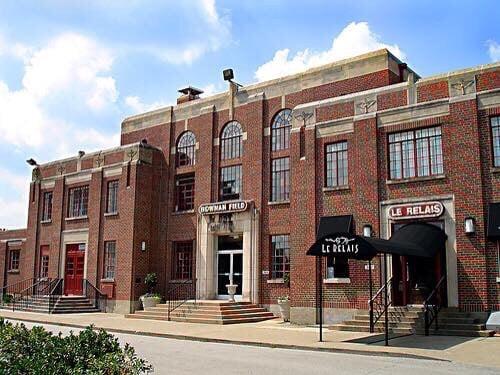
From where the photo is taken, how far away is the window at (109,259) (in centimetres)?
2942

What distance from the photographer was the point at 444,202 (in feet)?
63.3

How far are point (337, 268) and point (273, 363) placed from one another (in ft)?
31.2

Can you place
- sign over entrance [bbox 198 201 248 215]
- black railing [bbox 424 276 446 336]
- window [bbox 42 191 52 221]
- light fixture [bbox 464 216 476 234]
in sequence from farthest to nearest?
window [bbox 42 191 52 221]
sign over entrance [bbox 198 201 248 215]
light fixture [bbox 464 216 476 234]
black railing [bbox 424 276 446 336]

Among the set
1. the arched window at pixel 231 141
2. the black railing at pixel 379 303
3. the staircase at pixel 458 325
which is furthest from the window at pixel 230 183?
the staircase at pixel 458 325

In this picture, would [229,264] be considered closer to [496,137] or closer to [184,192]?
[184,192]

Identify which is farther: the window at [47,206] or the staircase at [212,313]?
the window at [47,206]

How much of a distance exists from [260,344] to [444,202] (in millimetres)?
8015

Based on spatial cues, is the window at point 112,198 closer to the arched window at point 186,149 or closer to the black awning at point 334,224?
the arched window at point 186,149

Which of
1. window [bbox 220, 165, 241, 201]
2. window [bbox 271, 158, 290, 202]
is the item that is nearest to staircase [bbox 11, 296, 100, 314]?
window [bbox 220, 165, 241, 201]

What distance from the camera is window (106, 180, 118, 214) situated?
98.7 ft

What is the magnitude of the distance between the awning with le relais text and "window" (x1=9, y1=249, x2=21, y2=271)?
26354 millimetres

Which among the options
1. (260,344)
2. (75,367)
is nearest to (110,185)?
(260,344)

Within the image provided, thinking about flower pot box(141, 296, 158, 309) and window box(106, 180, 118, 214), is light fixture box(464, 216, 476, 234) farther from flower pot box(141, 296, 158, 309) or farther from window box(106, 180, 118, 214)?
window box(106, 180, 118, 214)

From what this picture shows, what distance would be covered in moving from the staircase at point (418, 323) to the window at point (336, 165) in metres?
5.14
